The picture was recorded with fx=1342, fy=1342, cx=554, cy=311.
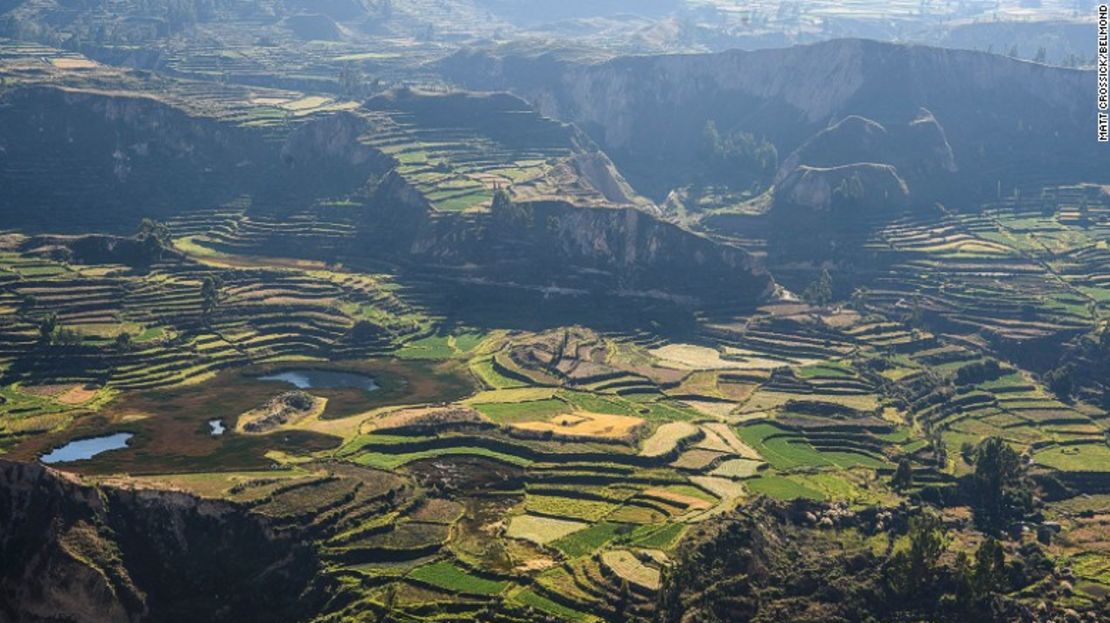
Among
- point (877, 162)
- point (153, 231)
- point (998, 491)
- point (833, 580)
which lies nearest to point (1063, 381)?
point (998, 491)

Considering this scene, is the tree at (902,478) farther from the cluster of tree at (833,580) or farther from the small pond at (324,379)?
the small pond at (324,379)

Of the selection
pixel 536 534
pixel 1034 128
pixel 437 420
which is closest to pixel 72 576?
pixel 536 534

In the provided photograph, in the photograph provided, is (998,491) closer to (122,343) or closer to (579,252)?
(579,252)

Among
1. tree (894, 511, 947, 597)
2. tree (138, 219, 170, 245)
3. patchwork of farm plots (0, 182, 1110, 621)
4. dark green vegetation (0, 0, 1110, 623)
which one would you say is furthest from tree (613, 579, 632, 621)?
tree (138, 219, 170, 245)

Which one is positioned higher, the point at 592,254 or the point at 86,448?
the point at 592,254

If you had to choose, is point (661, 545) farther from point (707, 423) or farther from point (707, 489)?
point (707, 423)

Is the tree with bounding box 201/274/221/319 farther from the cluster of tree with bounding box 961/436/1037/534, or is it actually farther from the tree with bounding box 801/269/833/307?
the cluster of tree with bounding box 961/436/1037/534
